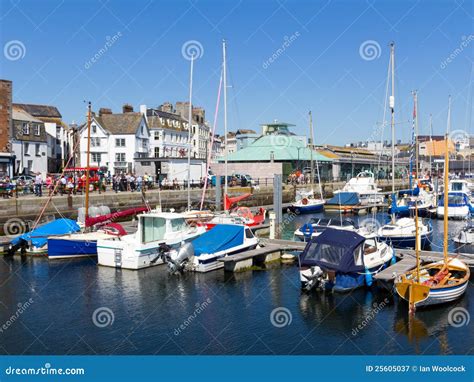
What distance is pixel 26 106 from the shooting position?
82.8m

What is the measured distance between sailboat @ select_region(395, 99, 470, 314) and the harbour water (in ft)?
1.46

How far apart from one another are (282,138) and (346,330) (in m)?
63.7

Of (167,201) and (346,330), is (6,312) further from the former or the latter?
(167,201)

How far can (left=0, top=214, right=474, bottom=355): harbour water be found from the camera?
16.7 meters

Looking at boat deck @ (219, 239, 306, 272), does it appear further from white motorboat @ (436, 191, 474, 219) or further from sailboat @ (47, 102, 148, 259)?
white motorboat @ (436, 191, 474, 219)

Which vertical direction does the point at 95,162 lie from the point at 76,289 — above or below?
above

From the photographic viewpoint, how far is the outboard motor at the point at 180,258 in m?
24.8

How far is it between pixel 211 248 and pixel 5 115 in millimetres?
Result: 34904

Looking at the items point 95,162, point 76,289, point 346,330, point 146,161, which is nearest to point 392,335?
point 346,330

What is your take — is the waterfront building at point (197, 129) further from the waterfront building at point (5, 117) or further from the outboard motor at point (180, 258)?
→ the outboard motor at point (180, 258)

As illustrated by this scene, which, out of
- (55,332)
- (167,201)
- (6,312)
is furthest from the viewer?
(167,201)

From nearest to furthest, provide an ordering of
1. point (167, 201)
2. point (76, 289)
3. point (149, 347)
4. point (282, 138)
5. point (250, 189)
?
1. point (149, 347)
2. point (76, 289)
3. point (167, 201)
4. point (250, 189)
5. point (282, 138)

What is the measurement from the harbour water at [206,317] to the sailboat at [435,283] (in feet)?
1.46

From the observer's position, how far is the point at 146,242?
88.5 feet
